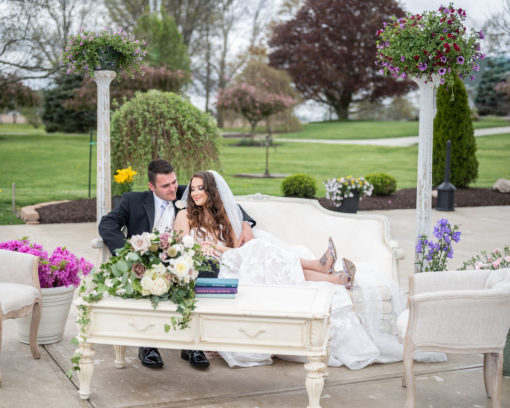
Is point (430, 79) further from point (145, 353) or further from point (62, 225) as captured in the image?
point (62, 225)

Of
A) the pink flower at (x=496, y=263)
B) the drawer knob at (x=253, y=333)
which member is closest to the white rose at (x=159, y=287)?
the drawer knob at (x=253, y=333)

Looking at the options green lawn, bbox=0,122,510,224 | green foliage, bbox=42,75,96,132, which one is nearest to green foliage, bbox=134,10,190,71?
green foliage, bbox=42,75,96,132

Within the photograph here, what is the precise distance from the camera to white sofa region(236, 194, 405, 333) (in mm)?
4871

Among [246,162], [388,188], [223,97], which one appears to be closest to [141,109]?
[388,188]

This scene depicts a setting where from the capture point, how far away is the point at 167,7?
31844 mm

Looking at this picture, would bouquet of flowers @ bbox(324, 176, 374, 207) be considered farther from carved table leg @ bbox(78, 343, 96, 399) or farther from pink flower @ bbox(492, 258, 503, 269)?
carved table leg @ bbox(78, 343, 96, 399)

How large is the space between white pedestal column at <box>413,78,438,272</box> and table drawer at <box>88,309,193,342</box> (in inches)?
94.2

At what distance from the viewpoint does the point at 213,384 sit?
3707 mm

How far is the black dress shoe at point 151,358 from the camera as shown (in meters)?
3.96

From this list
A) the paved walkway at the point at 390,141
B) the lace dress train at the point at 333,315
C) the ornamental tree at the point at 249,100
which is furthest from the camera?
the paved walkway at the point at 390,141

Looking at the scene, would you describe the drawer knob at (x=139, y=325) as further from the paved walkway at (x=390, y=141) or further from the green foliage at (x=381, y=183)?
the paved walkway at (x=390, y=141)

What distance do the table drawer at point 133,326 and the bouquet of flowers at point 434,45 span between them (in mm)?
2664

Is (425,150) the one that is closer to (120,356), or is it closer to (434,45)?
(434,45)

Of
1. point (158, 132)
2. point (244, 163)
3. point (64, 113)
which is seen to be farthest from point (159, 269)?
point (64, 113)
